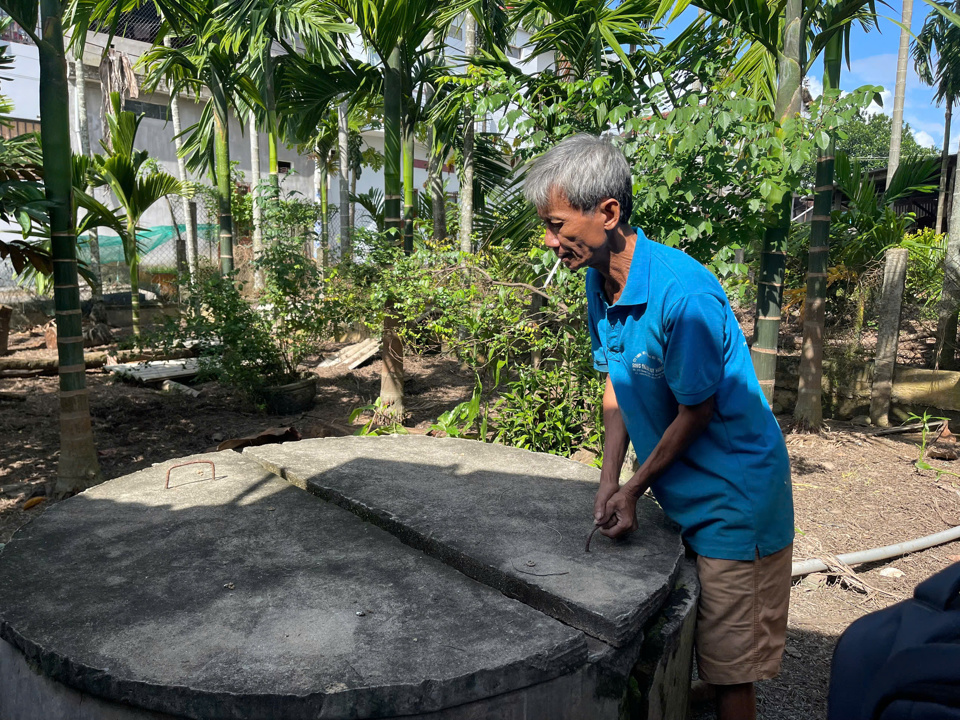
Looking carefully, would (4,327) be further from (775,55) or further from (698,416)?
(698,416)

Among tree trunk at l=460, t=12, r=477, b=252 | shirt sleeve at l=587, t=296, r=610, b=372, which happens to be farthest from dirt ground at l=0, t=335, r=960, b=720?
tree trunk at l=460, t=12, r=477, b=252

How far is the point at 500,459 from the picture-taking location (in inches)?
115

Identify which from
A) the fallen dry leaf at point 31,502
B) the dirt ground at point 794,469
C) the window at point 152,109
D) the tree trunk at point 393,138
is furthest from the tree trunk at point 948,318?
the window at point 152,109

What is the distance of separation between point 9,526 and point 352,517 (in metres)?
2.90

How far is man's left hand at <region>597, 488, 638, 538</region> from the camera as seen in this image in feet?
6.35

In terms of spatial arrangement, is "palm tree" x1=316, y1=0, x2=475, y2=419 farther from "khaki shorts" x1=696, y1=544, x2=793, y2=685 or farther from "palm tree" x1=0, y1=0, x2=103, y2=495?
"khaki shorts" x1=696, y1=544, x2=793, y2=685

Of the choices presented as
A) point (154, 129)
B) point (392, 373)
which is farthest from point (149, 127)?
point (392, 373)

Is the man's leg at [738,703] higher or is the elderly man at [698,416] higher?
the elderly man at [698,416]

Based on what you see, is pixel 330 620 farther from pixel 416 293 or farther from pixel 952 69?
pixel 952 69

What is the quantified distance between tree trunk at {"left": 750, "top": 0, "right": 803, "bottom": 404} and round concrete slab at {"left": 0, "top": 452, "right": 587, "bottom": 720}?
9.47 ft

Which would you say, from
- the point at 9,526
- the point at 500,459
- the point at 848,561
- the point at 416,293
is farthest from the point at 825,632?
the point at 9,526

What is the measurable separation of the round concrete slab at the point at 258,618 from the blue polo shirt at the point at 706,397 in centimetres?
52

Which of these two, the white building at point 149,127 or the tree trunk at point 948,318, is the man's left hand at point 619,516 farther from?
the white building at point 149,127

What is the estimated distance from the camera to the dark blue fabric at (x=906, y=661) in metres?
0.80
